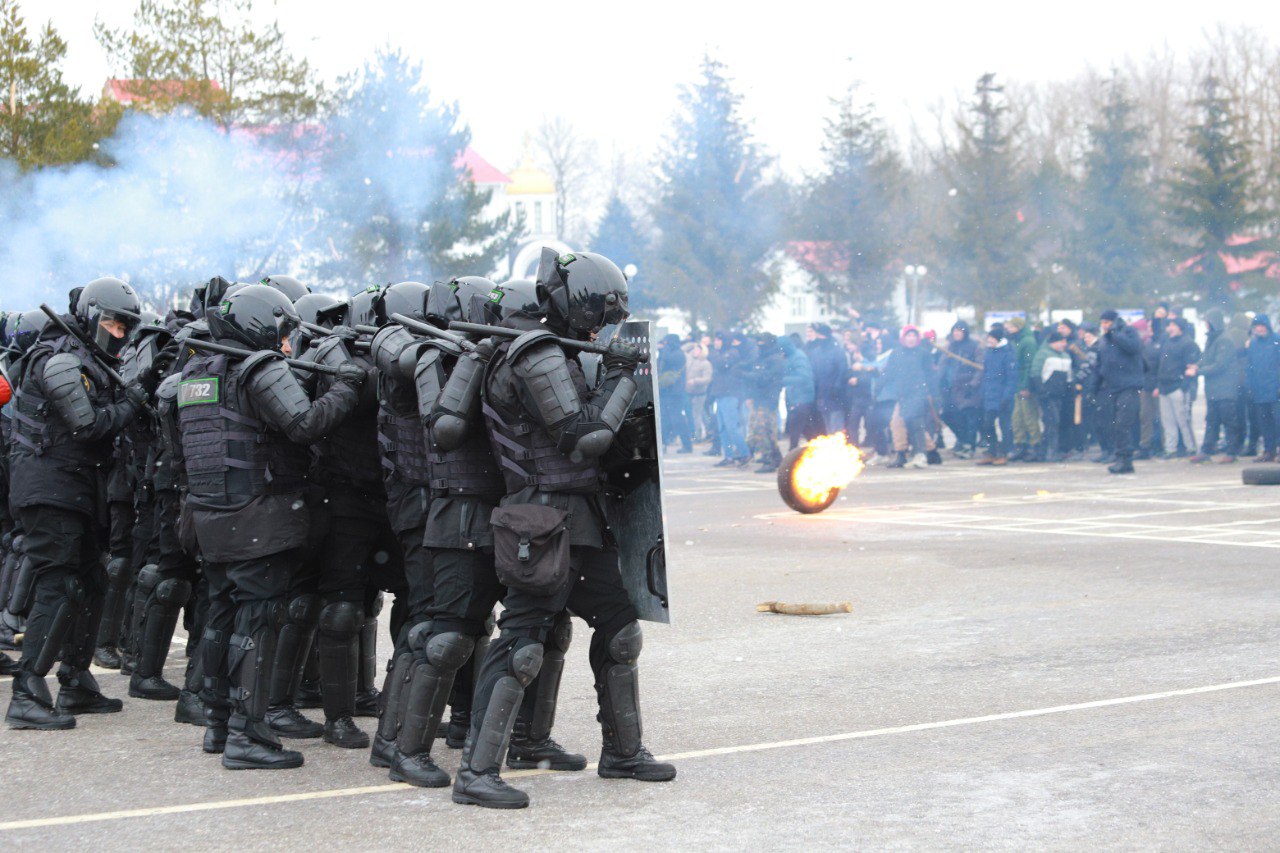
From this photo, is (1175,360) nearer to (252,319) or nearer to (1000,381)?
(1000,381)

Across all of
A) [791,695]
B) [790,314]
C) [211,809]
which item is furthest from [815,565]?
[790,314]

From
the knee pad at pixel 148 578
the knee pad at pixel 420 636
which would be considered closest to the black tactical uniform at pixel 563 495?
the knee pad at pixel 420 636

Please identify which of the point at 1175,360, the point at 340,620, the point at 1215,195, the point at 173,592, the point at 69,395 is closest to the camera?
the point at 340,620

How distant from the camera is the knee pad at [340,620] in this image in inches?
250

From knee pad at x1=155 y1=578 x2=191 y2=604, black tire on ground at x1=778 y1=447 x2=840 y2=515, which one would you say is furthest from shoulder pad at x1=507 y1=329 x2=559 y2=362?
black tire on ground at x1=778 y1=447 x2=840 y2=515

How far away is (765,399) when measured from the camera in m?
20.8

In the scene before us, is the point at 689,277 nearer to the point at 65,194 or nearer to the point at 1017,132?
the point at 1017,132

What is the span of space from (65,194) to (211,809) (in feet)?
50.4

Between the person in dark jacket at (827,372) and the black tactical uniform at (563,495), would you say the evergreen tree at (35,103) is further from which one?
the black tactical uniform at (563,495)

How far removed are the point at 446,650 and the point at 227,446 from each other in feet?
4.24

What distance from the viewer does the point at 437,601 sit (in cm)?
569

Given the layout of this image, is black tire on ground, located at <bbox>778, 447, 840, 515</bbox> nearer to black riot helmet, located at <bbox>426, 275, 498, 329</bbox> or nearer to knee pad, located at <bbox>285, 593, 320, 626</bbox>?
black riot helmet, located at <bbox>426, 275, 498, 329</bbox>

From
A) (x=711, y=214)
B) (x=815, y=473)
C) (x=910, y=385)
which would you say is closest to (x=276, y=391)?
(x=815, y=473)

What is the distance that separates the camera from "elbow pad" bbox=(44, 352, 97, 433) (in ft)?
22.8
